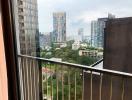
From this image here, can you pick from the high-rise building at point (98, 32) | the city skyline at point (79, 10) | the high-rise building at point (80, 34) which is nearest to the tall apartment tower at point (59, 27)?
the city skyline at point (79, 10)

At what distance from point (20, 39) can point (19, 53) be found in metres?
0.19

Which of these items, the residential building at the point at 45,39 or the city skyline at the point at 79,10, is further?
the residential building at the point at 45,39

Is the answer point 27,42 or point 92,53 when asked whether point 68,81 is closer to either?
point 92,53

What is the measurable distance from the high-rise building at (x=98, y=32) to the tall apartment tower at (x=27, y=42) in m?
0.73

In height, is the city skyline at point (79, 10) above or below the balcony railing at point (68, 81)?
above

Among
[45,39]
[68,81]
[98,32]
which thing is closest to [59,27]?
[45,39]

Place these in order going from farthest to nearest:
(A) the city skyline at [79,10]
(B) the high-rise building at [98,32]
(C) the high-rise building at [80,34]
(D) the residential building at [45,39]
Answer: (D) the residential building at [45,39] → (C) the high-rise building at [80,34] → (B) the high-rise building at [98,32] → (A) the city skyline at [79,10]

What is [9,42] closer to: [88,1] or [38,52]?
[38,52]

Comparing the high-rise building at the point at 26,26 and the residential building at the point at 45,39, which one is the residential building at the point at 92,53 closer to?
the residential building at the point at 45,39

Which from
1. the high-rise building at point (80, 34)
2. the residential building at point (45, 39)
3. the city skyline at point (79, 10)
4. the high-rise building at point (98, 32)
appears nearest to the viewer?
the city skyline at point (79, 10)

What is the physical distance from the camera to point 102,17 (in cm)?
201

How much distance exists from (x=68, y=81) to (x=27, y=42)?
2.28ft

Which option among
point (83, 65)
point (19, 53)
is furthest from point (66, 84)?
point (19, 53)

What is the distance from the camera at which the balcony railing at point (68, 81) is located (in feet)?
7.22
